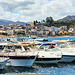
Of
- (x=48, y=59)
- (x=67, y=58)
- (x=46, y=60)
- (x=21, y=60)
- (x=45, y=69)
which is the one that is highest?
(x=21, y=60)

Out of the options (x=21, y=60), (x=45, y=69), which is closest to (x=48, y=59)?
(x=45, y=69)

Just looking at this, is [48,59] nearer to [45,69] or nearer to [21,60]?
[45,69]

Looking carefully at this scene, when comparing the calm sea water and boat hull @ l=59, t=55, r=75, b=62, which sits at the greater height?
boat hull @ l=59, t=55, r=75, b=62

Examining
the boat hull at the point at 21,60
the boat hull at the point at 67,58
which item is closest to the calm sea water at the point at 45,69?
the boat hull at the point at 21,60

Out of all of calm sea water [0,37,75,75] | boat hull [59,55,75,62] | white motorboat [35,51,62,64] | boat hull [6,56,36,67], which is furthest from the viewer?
boat hull [59,55,75,62]

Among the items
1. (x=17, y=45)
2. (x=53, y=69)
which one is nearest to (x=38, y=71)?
(x=53, y=69)

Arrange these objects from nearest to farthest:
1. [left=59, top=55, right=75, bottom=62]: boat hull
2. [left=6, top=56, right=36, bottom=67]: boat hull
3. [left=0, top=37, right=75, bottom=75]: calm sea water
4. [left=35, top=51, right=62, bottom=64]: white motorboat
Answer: [left=0, top=37, right=75, bottom=75]: calm sea water → [left=6, top=56, right=36, bottom=67]: boat hull → [left=35, top=51, right=62, bottom=64]: white motorboat → [left=59, top=55, right=75, bottom=62]: boat hull

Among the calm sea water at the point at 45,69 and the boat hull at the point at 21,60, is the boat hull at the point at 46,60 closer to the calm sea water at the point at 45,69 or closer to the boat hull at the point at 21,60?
the calm sea water at the point at 45,69

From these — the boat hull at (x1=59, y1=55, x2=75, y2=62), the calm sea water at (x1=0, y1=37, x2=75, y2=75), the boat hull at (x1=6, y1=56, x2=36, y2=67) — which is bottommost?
the calm sea water at (x1=0, y1=37, x2=75, y2=75)

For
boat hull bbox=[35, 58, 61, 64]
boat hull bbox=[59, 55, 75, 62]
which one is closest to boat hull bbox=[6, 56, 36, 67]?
boat hull bbox=[35, 58, 61, 64]

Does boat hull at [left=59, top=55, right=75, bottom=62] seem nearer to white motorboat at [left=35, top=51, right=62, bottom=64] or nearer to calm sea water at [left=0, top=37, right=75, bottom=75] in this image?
white motorboat at [left=35, top=51, right=62, bottom=64]

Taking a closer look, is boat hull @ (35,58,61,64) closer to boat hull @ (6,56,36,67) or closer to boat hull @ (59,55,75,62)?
boat hull @ (59,55,75,62)

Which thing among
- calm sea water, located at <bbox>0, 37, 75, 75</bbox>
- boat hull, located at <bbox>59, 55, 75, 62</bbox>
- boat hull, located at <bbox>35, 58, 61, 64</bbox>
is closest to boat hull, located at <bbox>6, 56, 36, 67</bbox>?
calm sea water, located at <bbox>0, 37, 75, 75</bbox>

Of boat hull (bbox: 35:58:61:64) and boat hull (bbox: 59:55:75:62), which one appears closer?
boat hull (bbox: 35:58:61:64)
